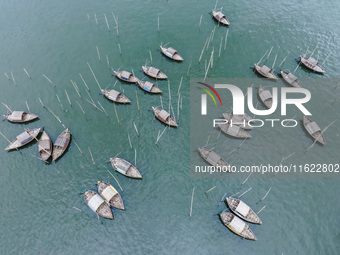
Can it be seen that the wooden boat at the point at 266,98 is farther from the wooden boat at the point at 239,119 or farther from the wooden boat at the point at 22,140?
the wooden boat at the point at 22,140

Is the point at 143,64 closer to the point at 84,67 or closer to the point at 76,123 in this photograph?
the point at 84,67

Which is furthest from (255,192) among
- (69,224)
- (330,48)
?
(330,48)

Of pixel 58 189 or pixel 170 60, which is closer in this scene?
pixel 58 189

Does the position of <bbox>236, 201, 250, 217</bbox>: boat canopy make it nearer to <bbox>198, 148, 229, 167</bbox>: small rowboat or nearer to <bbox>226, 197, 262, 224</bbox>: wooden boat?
→ <bbox>226, 197, 262, 224</bbox>: wooden boat

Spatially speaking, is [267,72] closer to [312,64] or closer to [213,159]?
[312,64]

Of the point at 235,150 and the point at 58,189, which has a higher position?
the point at 235,150

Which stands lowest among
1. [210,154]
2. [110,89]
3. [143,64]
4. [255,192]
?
[255,192]

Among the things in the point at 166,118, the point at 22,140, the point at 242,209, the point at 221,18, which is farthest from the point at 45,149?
the point at 221,18

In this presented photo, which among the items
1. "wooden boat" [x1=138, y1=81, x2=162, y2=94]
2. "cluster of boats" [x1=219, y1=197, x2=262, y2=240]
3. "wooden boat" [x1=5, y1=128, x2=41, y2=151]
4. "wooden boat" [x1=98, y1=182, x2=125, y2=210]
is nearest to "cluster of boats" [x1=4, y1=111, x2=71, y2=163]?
"wooden boat" [x1=5, y1=128, x2=41, y2=151]
